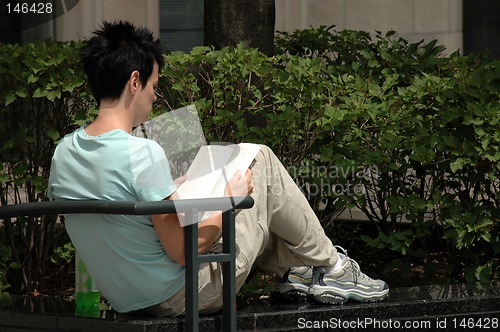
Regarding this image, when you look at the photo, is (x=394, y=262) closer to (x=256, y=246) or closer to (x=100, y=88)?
(x=256, y=246)

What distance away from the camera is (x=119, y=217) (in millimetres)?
4242

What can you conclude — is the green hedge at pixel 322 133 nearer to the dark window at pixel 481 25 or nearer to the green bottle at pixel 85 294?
the green bottle at pixel 85 294

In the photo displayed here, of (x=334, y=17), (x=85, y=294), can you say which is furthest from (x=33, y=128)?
(x=334, y=17)

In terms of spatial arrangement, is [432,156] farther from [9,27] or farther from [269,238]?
[9,27]

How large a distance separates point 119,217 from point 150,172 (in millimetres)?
244

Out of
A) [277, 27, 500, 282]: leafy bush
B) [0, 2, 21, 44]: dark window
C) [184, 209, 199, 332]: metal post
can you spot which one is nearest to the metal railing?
[184, 209, 199, 332]: metal post

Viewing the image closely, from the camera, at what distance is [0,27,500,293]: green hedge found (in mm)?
5707

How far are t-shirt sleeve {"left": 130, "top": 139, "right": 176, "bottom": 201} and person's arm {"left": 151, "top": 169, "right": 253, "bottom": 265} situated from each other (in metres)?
0.05

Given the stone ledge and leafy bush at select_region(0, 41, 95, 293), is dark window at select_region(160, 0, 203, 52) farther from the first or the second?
the stone ledge

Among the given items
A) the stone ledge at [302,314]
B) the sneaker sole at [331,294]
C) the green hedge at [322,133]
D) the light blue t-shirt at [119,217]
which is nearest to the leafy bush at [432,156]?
the green hedge at [322,133]

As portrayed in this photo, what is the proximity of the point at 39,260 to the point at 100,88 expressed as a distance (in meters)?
2.11

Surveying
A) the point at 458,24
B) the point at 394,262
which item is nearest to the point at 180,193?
the point at 394,262

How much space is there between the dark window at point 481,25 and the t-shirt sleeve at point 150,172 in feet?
32.5

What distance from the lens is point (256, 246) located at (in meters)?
4.54
